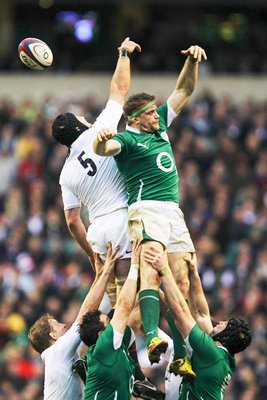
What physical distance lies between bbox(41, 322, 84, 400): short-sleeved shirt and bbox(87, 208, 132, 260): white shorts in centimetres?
77

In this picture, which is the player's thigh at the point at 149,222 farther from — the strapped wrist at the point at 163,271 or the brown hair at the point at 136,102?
the brown hair at the point at 136,102

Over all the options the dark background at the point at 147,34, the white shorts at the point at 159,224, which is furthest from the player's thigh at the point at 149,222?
the dark background at the point at 147,34

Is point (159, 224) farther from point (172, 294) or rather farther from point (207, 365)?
point (207, 365)

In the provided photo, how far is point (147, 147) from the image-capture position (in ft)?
43.0

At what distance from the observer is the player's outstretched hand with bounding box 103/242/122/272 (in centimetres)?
1330

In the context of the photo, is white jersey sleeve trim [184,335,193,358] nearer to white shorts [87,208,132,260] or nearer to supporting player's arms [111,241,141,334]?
supporting player's arms [111,241,141,334]

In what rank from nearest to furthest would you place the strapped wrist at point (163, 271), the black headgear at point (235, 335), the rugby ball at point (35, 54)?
the black headgear at point (235, 335) → the strapped wrist at point (163, 271) → the rugby ball at point (35, 54)

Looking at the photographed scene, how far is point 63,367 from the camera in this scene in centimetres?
Result: 1353

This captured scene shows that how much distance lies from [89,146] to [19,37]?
1767 cm

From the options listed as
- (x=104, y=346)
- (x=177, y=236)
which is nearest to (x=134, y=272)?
(x=177, y=236)

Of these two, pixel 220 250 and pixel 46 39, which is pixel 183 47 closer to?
pixel 46 39

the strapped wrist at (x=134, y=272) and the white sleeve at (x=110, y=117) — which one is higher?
the white sleeve at (x=110, y=117)

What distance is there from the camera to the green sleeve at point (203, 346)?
41.8ft

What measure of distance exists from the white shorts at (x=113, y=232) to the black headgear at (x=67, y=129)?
0.77m
